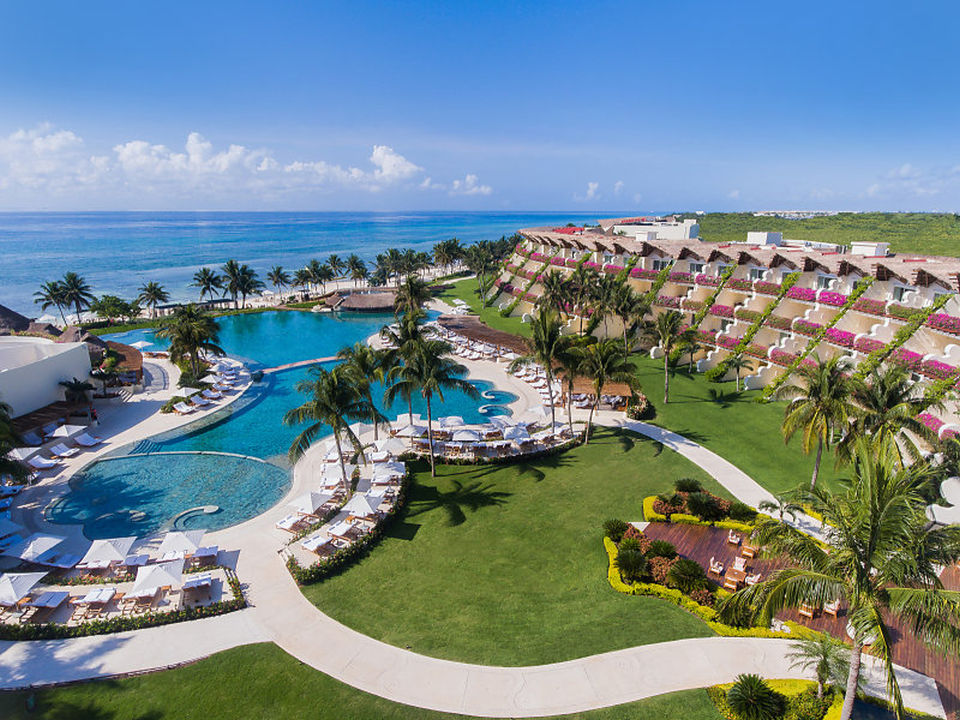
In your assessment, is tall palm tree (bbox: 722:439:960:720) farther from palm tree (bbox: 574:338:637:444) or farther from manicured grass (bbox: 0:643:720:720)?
palm tree (bbox: 574:338:637:444)

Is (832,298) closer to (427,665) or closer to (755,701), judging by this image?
(755,701)

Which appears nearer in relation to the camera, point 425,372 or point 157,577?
point 157,577

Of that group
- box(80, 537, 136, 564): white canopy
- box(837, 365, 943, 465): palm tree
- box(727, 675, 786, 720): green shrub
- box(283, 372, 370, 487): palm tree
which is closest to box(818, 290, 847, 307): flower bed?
box(837, 365, 943, 465): palm tree

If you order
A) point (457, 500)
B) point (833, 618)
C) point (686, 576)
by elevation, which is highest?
point (686, 576)

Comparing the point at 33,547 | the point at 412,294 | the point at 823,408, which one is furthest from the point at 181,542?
the point at 412,294

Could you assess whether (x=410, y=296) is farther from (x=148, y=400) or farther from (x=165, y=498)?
(x=165, y=498)

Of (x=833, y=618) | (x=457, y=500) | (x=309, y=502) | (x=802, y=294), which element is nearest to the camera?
(x=833, y=618)
